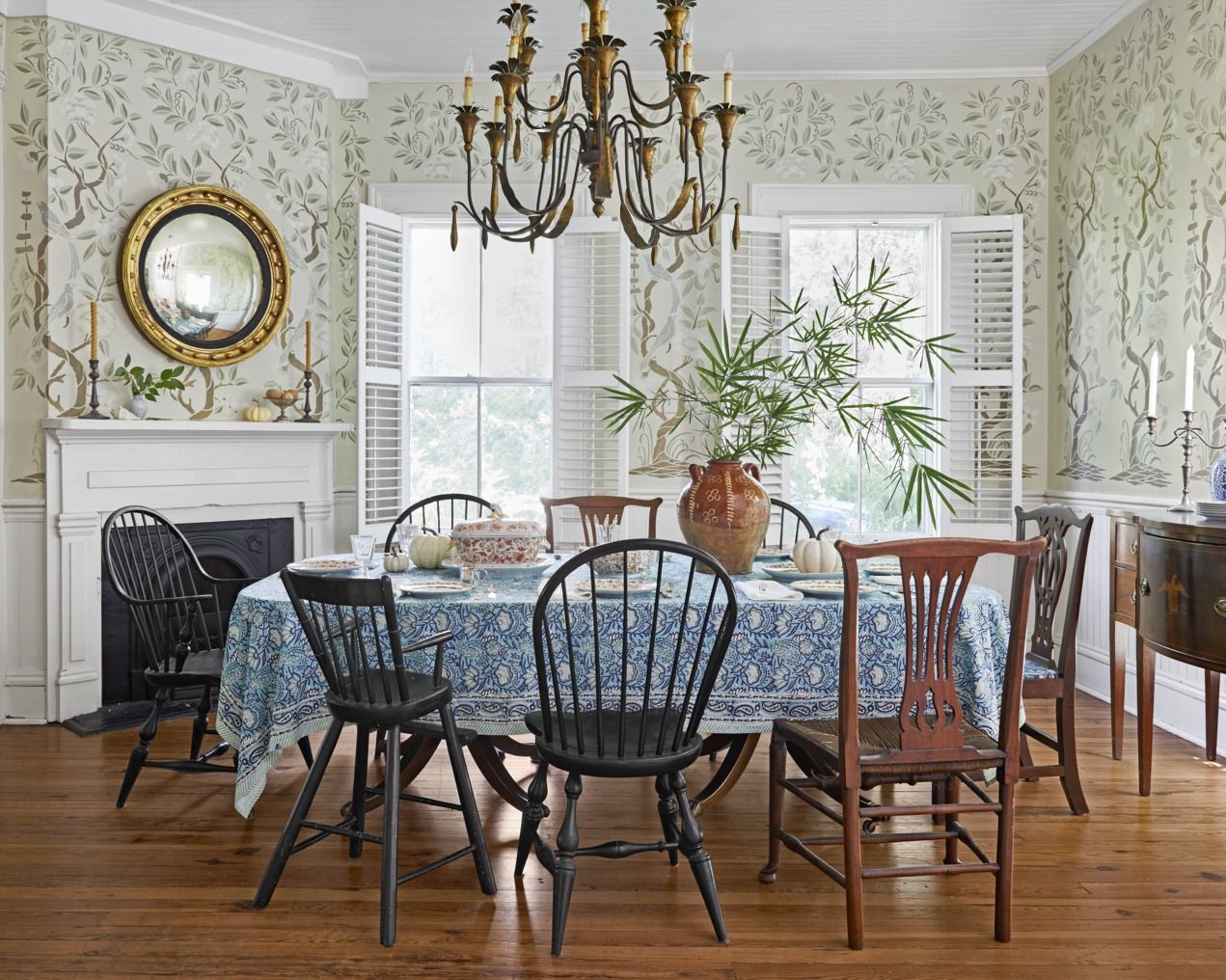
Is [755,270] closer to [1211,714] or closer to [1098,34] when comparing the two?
[1098,34]

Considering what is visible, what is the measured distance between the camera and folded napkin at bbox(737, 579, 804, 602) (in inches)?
105

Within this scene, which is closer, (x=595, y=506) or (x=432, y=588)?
(x=432, y=588)

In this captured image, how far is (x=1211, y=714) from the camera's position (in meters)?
3.52

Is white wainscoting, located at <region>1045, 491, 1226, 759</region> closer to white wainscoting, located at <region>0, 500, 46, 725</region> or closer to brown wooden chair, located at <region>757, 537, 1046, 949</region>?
brown wooden chair, located at <region>757, 537, 1046, 949</region>

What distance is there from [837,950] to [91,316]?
374cm

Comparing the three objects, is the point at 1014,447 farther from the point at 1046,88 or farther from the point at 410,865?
the point at 410,865

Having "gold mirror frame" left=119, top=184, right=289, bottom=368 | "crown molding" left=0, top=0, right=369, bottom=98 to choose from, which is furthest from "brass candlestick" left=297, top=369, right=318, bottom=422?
"crown molding" left=0, top=0, right=369, bottom=98

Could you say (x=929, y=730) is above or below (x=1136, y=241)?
below

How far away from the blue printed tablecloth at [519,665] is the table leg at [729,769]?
383 mm

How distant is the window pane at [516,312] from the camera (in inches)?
201


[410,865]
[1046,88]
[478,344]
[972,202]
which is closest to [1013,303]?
[972,202]

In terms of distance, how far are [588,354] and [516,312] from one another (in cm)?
46

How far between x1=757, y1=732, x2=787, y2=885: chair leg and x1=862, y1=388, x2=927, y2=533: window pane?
8.85 feet

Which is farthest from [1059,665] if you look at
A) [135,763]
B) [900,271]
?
[135,763]
